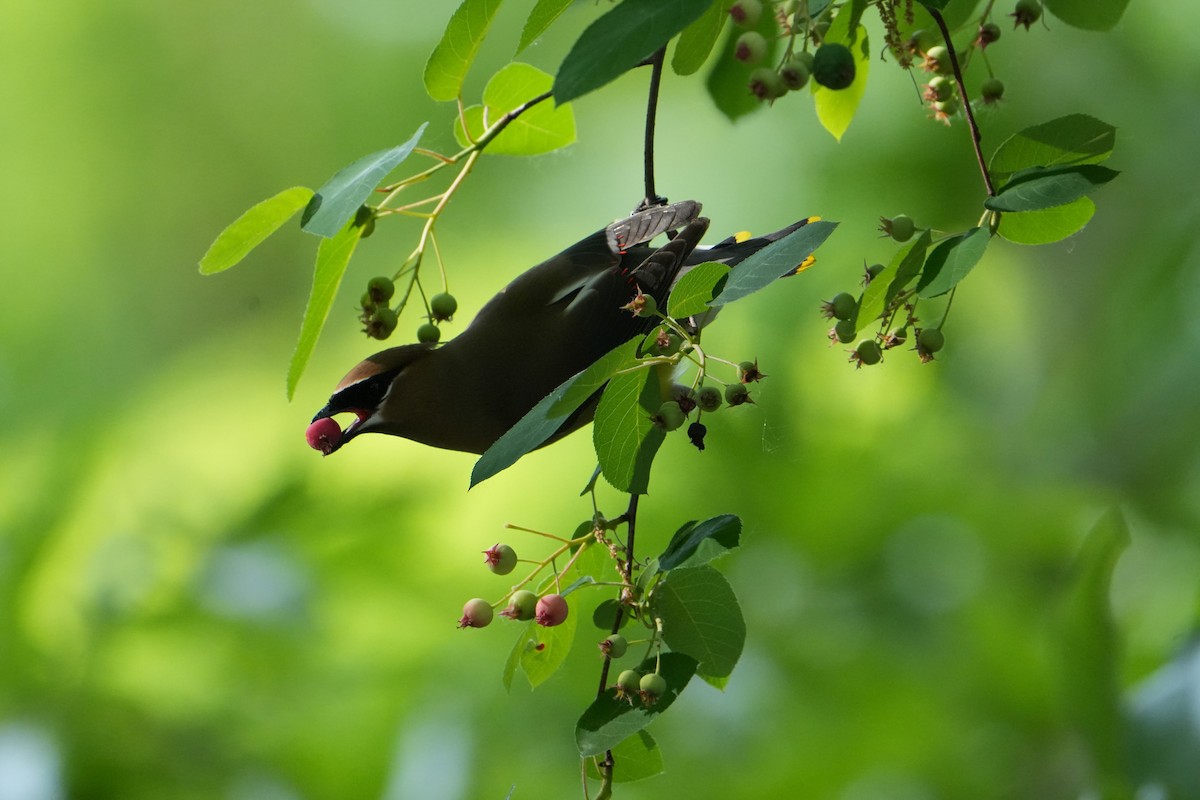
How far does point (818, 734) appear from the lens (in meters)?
1.96

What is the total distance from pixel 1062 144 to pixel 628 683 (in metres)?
0.36

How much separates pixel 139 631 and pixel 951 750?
5.05 ft

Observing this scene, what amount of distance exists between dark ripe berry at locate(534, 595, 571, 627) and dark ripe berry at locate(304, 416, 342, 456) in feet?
0.60

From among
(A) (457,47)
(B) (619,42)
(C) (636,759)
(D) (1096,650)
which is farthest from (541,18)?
(D) (1096,650)

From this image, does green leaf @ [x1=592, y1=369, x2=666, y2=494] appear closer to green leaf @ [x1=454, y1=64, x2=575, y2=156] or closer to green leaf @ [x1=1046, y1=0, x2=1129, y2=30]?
green leaf @ [x1=454, y1=64, x2=575, y2=156]

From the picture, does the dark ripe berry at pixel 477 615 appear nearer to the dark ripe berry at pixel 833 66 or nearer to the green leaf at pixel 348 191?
the green leaf at pixel 348 191

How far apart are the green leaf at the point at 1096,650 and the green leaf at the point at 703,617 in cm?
130

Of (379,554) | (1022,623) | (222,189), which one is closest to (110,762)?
(379,554)

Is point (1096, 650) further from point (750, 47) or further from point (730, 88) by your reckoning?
point (750, 47)

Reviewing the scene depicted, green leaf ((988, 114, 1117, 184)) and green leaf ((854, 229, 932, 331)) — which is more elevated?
green leaf ((988, 114, 1117, 184))

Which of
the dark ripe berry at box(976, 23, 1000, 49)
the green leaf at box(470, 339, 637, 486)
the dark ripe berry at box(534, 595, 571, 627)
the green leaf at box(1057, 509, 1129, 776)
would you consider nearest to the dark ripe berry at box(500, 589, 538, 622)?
the dark ripe berry at box(534, 595, 571, 627)

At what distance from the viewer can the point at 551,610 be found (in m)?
0.60

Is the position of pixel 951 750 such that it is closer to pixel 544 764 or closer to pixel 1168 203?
pixel 544 764

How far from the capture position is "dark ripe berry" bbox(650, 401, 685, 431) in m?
0.55
